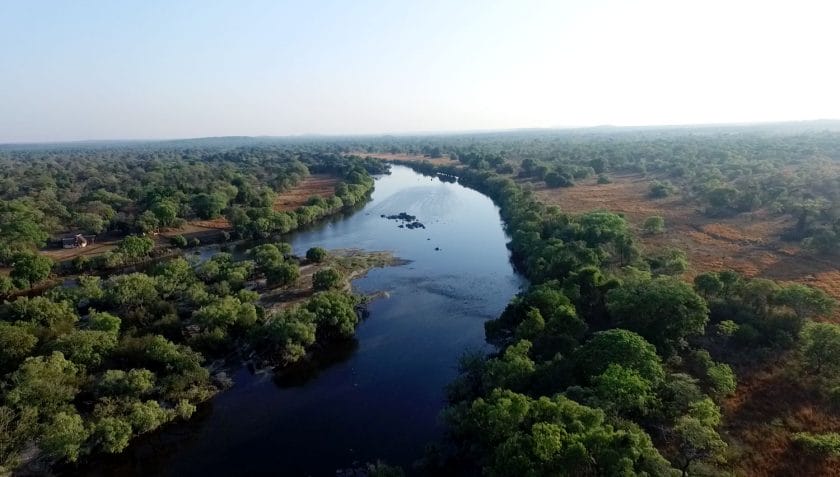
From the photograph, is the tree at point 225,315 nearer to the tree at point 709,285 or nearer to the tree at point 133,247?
the tree at point 133,247

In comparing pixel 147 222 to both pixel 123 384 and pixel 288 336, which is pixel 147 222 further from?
pixel 123 384

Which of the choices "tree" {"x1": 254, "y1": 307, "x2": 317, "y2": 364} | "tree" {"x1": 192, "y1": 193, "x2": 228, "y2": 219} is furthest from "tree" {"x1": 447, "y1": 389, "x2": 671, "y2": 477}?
"tree" {"x1": 192, "y1": 193, "x2": 228, "y2": 219}

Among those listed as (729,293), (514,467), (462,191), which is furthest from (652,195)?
(514,467)

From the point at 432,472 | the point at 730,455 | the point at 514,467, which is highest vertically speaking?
the point at 514,467

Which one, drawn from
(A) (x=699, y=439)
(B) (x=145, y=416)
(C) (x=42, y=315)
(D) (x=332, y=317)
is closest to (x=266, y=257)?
(D) (x=332, y=317)

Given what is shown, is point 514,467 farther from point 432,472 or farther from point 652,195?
point 652,195

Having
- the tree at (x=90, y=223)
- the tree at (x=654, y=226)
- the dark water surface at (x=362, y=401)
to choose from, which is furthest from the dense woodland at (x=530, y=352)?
the tree at (x=654, y=226)

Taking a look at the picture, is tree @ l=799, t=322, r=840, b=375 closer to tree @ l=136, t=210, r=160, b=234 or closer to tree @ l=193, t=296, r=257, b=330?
tree @ l=193, t=296, r=257, b=330
